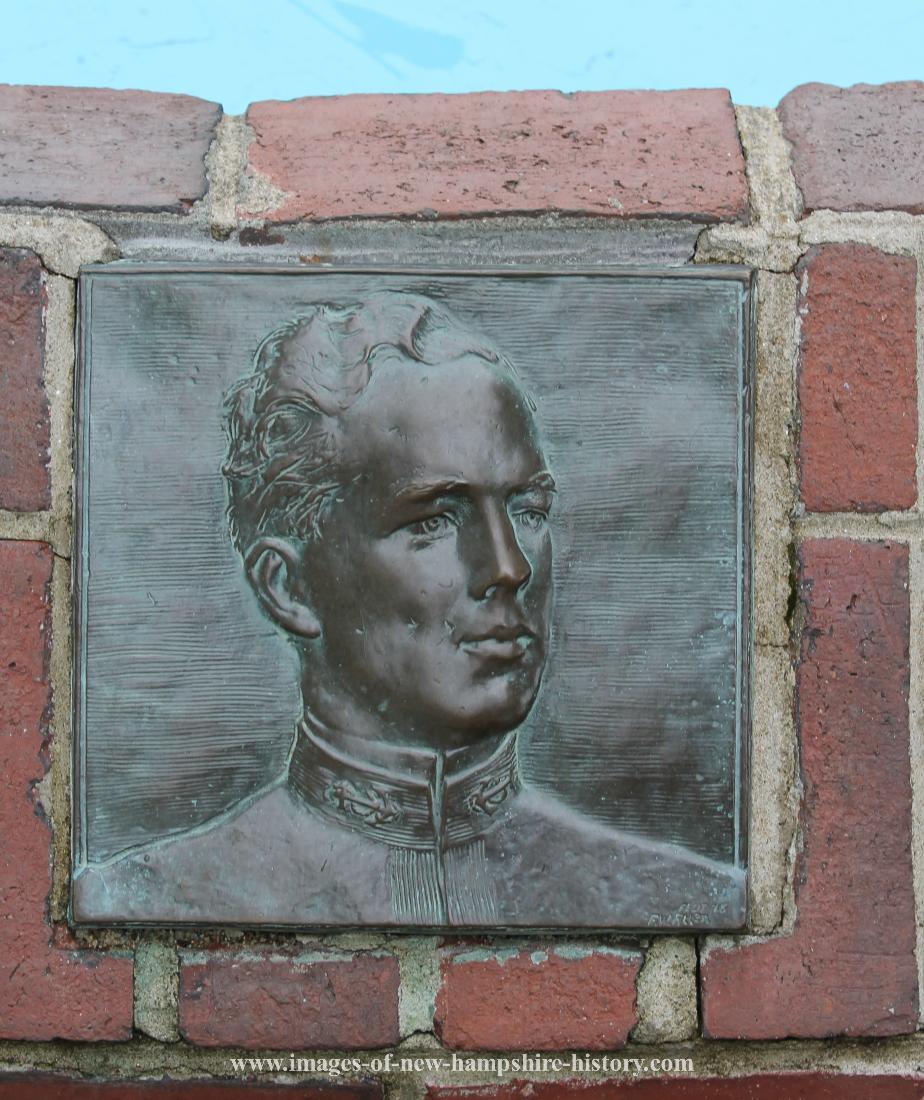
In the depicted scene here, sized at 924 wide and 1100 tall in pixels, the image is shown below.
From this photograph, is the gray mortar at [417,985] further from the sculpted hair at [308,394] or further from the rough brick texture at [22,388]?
the rough brick texture at [22,388]

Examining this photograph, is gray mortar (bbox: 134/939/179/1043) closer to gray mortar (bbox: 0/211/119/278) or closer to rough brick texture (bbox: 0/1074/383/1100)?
rough brick texture (bbox: 0/1074/383/1100)

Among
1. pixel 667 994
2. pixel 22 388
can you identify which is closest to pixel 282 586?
pixel 22 388

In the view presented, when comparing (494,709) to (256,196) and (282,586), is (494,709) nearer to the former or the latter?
(282,586)

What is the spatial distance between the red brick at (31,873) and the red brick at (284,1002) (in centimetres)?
7

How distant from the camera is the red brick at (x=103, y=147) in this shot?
150cm

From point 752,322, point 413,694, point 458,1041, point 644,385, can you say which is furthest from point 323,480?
point 458,1041

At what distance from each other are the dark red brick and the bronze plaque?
0.18 meters

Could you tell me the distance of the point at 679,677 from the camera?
145 cm

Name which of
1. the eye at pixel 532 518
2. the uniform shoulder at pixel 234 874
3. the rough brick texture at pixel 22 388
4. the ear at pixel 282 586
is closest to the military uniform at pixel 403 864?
the uniform shoulder at pixel 234 874

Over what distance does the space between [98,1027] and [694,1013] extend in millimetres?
596

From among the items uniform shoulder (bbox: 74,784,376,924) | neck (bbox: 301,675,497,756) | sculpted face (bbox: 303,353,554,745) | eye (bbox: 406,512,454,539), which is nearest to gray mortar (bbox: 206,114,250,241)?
sculpted face (bbox: 303,353,554,745)

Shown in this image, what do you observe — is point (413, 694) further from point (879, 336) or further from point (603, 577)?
point (879, 336)

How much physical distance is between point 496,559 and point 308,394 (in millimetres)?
242

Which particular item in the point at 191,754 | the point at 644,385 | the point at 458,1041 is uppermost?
the point at 644,385
